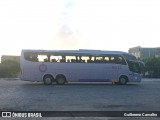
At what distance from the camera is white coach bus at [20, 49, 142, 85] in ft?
92.2

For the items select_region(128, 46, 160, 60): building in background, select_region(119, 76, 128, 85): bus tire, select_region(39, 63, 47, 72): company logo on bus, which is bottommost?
select_region(119, 76, 128, 85): bus tire

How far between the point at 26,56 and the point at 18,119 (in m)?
20.3

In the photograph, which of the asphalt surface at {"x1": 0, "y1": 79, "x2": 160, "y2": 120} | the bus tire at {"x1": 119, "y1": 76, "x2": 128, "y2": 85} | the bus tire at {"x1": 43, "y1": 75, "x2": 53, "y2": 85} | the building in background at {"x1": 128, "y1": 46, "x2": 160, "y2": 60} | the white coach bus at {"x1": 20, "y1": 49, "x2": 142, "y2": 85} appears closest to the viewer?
the asphalt surface at {"x1": 0, "y1": 79, "x2": 160, "y2": 120}

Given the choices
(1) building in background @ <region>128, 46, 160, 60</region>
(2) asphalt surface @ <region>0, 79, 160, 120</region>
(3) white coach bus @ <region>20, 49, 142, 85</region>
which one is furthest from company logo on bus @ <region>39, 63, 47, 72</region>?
(1) building in background @ <region>128, 46, 160, 60</region>

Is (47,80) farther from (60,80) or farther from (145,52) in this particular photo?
(145,52)

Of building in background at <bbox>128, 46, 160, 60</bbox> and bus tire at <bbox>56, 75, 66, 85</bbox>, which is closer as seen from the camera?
bus tire at <bbox>56, 75, 66, 85</bbox>

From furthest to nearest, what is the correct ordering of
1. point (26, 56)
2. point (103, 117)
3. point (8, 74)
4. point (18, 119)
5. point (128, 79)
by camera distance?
point (8, 74)
point (128, 79)
point (26, 56)
point (103, 117)
point (18, 119)

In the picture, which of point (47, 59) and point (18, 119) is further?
point (47, 59)

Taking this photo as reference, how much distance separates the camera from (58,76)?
94.7ft

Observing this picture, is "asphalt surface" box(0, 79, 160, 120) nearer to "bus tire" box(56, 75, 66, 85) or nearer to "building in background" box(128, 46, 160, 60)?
"bus tire" box(56, 75, 66, 85)

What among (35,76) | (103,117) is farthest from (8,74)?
(103,117)

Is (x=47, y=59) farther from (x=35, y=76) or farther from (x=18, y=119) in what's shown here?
(x=18, y=119)

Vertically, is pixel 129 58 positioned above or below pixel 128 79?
above

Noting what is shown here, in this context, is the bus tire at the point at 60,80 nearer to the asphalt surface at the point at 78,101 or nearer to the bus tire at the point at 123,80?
the bus tire at the point at 123,80
